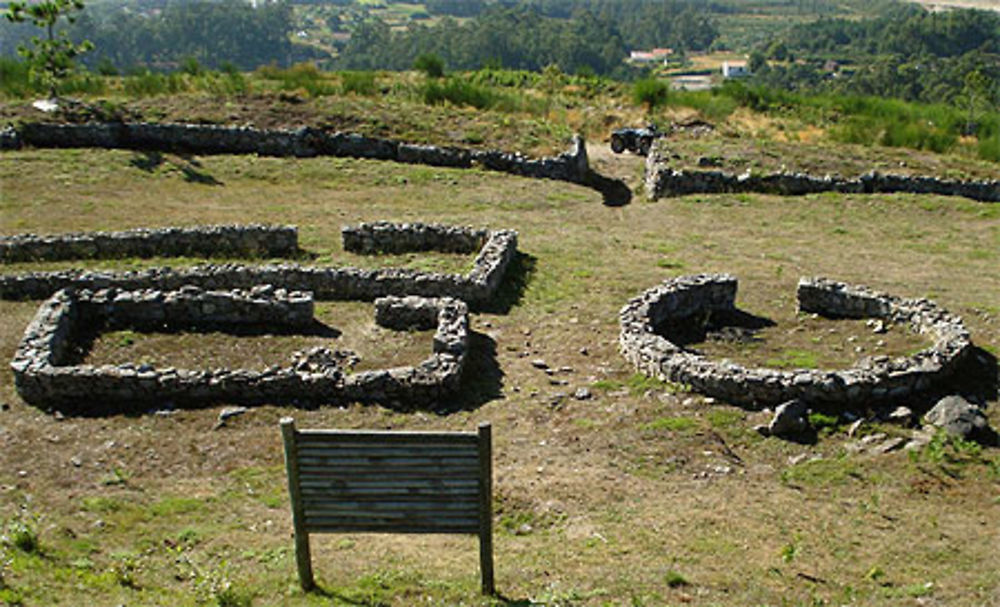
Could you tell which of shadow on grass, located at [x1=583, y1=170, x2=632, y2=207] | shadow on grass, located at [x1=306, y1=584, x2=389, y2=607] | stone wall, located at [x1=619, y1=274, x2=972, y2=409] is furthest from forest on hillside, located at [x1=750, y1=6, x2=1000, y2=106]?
shadow on grass, located at [x1=306, y1=584, x2=389, y2=607]

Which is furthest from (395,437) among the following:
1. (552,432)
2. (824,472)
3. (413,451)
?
(824,472)

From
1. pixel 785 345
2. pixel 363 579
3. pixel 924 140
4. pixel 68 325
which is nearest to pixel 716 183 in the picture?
pixel 924 140

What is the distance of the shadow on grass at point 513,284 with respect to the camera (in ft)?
56.0

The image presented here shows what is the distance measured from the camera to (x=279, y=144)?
27953mm

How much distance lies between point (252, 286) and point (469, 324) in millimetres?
4640

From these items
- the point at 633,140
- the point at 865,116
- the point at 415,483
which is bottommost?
the point at 633,140

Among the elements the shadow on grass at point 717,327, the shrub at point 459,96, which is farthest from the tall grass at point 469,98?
the shadow on grass at point 717,327

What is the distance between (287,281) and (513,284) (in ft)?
14.7

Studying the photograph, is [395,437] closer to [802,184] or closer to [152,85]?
[802,184]

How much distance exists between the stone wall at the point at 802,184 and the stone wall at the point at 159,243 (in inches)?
459

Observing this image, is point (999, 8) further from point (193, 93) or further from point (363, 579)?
point (363, 579)

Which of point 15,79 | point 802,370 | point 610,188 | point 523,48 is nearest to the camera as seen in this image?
point 802,370

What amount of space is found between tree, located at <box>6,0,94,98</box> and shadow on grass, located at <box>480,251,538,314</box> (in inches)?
703

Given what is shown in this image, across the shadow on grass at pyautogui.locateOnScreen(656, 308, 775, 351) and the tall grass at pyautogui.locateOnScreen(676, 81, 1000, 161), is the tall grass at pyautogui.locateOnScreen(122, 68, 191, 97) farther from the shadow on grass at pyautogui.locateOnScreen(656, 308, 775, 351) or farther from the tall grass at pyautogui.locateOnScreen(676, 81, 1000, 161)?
the shadow on grass at pyautogui.locateOnScreen(656, 308, 775, 351)
